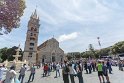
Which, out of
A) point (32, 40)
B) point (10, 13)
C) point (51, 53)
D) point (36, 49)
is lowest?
point (10, 13)

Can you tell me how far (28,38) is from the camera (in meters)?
83.5

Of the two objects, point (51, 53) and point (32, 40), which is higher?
point (32, 40)

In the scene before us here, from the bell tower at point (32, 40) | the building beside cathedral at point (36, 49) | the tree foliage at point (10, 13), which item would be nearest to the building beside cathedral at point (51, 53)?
the building beside cathedral at point (36, 49)

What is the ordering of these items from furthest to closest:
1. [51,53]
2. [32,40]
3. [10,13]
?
[51,53] < [32,40] < [10,13]

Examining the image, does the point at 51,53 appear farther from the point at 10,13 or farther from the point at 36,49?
the point at 10,13

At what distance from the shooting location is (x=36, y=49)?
84062mm

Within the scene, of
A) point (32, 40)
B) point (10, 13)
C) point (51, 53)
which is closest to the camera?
point (10, 13)

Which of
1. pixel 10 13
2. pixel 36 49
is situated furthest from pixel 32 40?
pixel 10 13

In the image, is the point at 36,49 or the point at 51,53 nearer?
the point at 36,49

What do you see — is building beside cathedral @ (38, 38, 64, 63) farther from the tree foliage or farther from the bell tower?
the tree foliage

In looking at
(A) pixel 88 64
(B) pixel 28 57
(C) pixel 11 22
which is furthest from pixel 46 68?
(B) pixel 28 57

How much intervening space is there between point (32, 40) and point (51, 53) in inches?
471

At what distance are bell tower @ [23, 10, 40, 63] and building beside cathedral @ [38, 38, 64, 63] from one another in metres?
6.06

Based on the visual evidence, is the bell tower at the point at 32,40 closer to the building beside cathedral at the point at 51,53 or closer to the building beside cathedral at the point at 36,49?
the building beside cathedral at the point at 36,49
